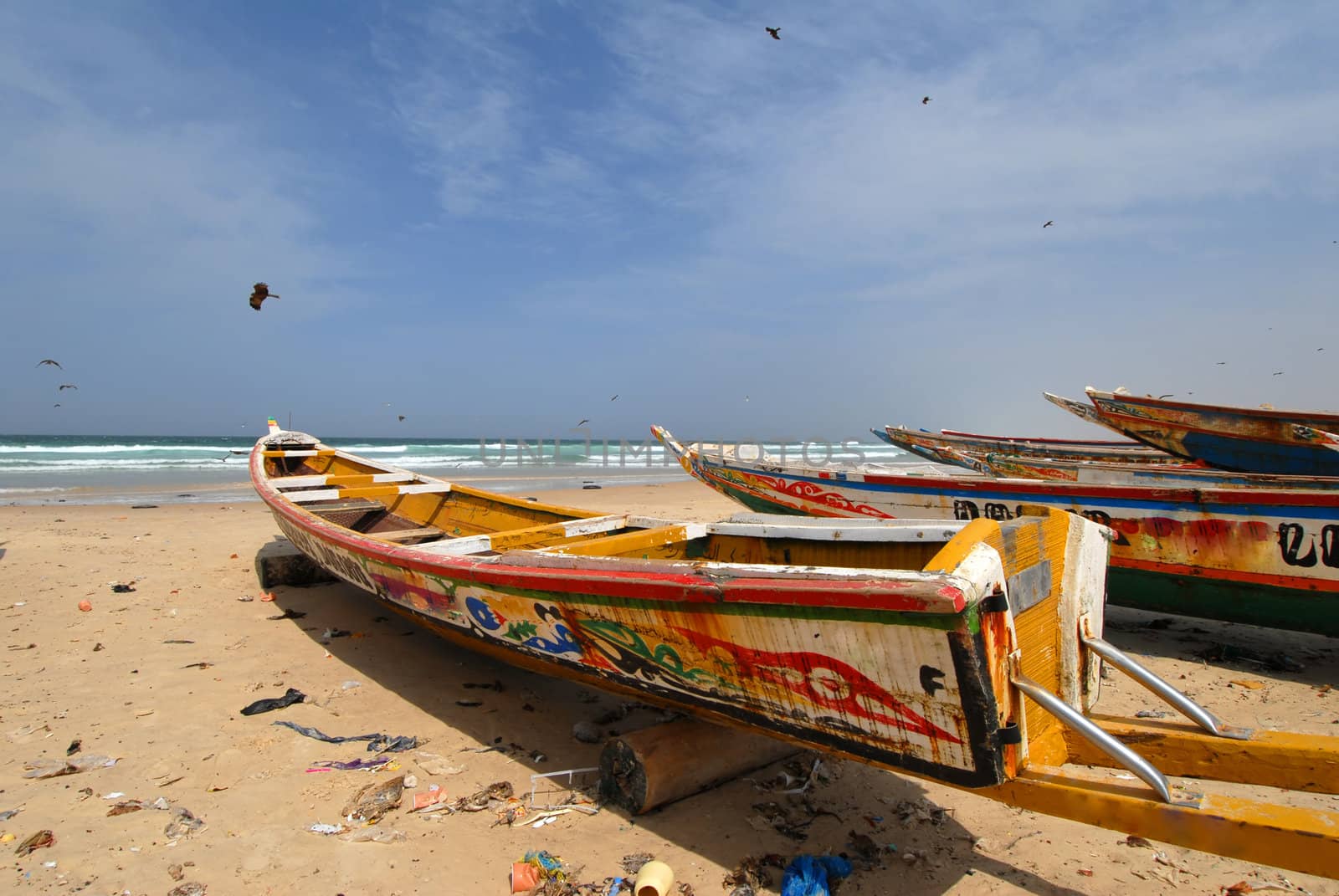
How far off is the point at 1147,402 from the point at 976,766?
1067 cm

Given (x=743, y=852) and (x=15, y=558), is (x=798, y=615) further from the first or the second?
(x=15, y=558)

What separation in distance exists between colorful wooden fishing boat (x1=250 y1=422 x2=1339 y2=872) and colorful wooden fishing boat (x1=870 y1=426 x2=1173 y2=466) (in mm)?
10875

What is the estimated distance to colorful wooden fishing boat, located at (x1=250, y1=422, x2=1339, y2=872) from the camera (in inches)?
81.0

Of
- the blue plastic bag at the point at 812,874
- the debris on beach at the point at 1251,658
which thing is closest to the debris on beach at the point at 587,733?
the blue plastic bag at the point at 812,874

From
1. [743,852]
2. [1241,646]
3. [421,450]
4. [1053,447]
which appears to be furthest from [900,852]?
[421,450]

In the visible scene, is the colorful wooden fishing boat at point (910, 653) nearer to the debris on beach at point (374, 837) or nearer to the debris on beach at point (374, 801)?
the debris on beach at point (374, 801)

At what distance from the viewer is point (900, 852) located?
285 centimetres

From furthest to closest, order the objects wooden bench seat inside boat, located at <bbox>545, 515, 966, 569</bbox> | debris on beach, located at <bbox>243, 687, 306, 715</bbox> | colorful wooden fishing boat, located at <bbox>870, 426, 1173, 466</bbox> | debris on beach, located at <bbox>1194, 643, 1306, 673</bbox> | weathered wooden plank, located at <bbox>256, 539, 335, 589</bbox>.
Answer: colorful wooden fishing boat, located at <bbox>870, 426, 1173, 466</bbox>
weathered wooden plank, located at <bbox>256, 539, 335, 589</bbox>
debris on beach, located at <bbox>1194, 643, 1306, 673</bbox>
debris on beach, located at <bbox>243, 687, 306, 715</bbox>
wooden bench seat inside boat, located at <bbox>545, 515, 966, 569</bbox>

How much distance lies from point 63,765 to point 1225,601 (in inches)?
279

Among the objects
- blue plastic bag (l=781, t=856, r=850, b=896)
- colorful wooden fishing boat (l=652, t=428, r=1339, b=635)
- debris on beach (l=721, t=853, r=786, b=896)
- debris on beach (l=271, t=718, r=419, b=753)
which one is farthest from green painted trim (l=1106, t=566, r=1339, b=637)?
debris on beach (l=271, t=718, r=419, b=753)

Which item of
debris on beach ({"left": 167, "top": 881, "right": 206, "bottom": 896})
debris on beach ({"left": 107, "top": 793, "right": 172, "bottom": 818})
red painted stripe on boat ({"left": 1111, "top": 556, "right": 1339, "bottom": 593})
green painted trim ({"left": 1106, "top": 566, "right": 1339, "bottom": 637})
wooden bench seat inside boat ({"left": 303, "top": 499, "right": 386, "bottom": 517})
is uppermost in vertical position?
wooden bench seat inside boat ({"left": 303, "top": 499, "right": 386, "bottom": 517})

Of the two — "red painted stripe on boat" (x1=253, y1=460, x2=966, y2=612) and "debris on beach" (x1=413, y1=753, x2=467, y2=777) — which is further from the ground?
"red painted stripe on boat" (x1=253, y1=460, x2=966, y2=612)

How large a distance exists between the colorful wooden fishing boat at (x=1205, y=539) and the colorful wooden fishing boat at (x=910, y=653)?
2.53m

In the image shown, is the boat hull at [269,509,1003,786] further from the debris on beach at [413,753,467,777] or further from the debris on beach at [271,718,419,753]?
the debris on beach at [271,718,419,753]
